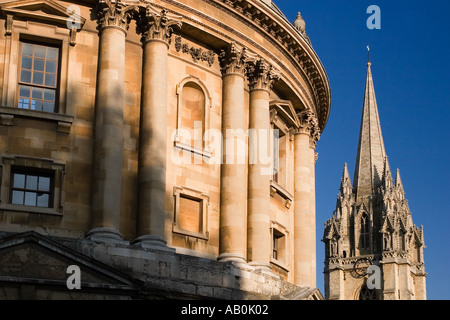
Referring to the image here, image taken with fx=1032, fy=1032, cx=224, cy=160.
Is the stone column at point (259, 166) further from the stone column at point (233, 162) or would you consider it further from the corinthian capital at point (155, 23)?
the corinthian capital at point (155, 23)

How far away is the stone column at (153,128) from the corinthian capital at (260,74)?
186 inches

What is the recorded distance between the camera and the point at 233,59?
4350cm

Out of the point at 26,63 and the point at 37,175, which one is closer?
the point at 37,175

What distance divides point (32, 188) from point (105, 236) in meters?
3.39

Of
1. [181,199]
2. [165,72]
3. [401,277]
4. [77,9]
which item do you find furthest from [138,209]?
[401,277]

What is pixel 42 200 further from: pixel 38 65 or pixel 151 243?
pixel 38 65

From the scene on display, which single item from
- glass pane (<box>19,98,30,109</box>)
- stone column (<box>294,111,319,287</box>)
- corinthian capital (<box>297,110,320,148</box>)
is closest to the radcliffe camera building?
glass pane (<box>19,98,30,109</box>)

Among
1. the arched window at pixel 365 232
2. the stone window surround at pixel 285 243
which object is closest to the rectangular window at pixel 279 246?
Answer: the stone window surround at pixel 285 243

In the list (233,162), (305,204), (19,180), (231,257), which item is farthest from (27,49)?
(305,204)

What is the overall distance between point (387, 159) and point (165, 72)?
143 m

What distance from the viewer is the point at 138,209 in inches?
1519

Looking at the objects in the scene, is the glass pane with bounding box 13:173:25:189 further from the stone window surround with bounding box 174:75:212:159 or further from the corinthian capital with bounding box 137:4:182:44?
the corinthian capital with bounding box 137:4:182:44
